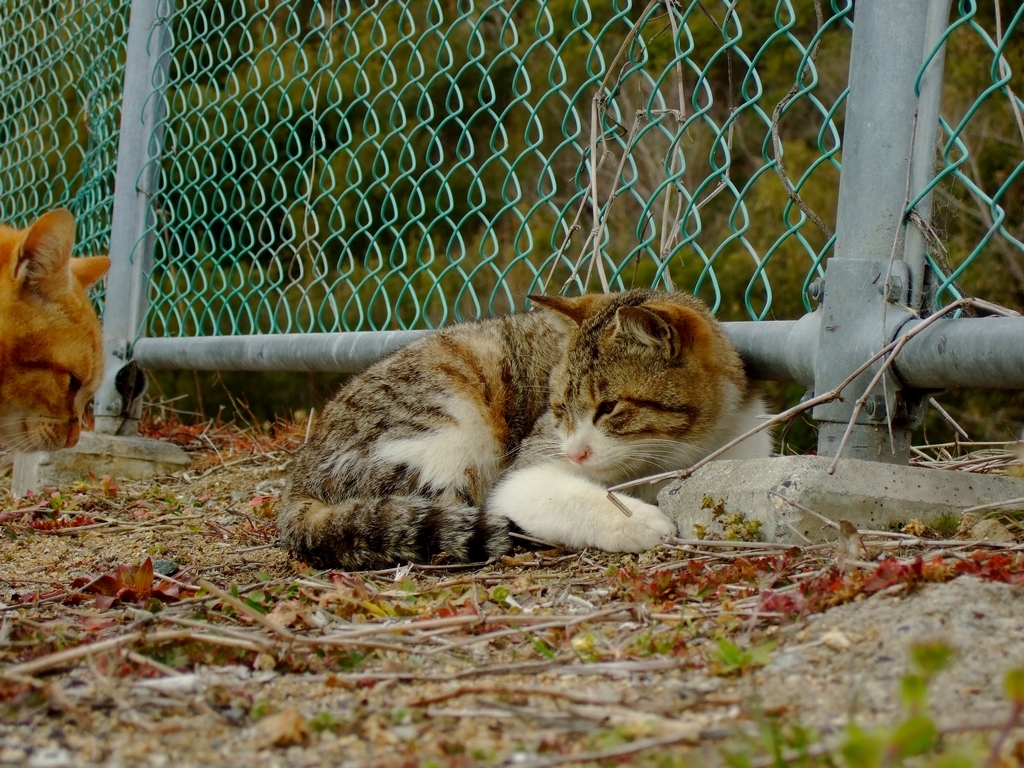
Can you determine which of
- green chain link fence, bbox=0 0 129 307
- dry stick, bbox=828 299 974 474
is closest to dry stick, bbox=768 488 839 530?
dry stick, bbox=828 299 974 474

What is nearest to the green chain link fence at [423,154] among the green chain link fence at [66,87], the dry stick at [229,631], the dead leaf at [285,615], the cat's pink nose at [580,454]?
the green chain link fence at [66,87]

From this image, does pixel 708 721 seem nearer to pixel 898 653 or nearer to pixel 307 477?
pixel 898 653

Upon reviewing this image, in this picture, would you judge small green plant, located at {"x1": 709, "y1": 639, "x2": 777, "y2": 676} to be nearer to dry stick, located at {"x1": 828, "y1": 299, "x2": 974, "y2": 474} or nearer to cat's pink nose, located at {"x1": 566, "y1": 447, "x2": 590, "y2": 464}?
dry stick, located at {"x1": 828, "y1": 299, "x2": 974, "y2": 474}

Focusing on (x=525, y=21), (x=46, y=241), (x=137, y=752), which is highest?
(x=525, y=21)

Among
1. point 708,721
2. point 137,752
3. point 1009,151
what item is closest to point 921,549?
point 708,721

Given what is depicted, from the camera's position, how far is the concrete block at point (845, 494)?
7.99 ft

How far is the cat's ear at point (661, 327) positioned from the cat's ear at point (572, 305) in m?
0.22

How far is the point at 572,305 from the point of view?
3361 millimetres

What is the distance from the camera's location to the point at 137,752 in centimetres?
141

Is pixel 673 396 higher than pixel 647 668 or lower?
higher

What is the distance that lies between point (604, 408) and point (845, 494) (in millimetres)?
953

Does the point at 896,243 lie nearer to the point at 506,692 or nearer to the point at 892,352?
the point at 892,352

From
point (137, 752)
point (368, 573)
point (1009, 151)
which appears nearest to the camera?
point (137, 752)

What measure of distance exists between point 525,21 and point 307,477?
9214 millimetres
